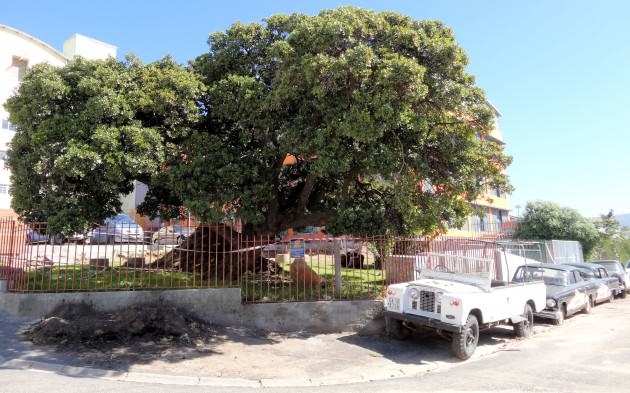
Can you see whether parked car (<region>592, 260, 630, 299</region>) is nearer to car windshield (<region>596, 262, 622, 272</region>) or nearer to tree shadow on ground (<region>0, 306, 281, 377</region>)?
car windshield (<region>596, 262, 622, 272</region>)

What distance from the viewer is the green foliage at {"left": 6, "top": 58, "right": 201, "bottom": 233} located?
883cm

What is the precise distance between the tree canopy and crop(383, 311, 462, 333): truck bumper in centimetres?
224

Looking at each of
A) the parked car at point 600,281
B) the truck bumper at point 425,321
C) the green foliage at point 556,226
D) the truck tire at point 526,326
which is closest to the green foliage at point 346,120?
the truck bumper at point 425,321

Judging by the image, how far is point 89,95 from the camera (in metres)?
9.56

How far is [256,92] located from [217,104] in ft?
4.13

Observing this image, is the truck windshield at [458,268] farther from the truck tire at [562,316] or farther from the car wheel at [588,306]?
the car wheel at [588,306]

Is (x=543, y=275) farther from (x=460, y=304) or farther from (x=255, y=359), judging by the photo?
(x=255, y=359)

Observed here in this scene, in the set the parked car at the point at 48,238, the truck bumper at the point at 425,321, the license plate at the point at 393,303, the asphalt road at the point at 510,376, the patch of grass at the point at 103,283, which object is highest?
the parked car at the point at 48,238

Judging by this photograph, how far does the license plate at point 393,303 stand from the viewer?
349 inches

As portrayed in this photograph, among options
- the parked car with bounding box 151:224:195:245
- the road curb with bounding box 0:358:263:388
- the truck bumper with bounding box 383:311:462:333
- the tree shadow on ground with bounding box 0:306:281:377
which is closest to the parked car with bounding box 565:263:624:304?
the truck bumper with bounding box 383:311:462:333

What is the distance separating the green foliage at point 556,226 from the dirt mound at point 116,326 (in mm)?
24361

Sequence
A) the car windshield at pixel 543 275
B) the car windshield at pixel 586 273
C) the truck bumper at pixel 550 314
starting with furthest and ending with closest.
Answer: the car windshield at pixel 586 273 → the car windshield at pixel 543 275 → the truck bumper at pixel 550 314

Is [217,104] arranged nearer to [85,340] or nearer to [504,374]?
[85,340]

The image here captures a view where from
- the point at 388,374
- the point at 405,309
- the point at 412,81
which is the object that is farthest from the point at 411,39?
the point at 388,374
